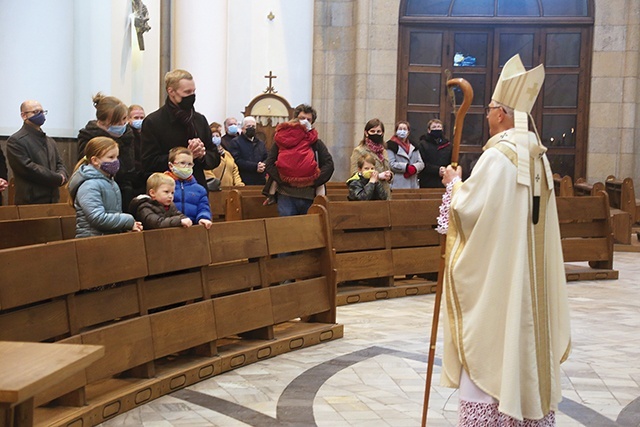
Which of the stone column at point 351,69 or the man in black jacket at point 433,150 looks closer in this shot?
the man in black jacket at point 433,150

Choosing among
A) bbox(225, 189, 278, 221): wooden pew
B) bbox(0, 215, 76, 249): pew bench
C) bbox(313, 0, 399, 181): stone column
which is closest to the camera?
bbox(0, 215, 76, 249): pew bench

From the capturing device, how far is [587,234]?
10.5 meters

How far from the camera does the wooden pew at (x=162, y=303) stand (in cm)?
440

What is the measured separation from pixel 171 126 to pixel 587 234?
19.2 feet

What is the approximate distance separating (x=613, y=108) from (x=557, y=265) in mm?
12557

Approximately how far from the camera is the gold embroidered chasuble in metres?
4.19

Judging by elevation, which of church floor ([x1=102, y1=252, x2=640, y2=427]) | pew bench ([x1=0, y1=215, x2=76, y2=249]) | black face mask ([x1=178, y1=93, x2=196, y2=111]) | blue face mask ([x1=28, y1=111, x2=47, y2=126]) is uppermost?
black face mask ([x1=178, y1=93, x2=196, y2=111])

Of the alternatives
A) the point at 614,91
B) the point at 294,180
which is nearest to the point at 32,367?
the point at 294,180

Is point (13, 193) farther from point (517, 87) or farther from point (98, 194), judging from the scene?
point (517, 87)

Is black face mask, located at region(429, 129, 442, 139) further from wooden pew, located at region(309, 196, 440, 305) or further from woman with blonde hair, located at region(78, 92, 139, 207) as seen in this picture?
woman with blonde hair, located at region(78, 92, 139, 207)

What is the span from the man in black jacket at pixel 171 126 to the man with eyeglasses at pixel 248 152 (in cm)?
518

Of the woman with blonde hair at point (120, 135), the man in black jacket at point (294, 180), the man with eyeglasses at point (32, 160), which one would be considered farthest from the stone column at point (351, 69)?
the woman with blonde hair at point (120, 135)

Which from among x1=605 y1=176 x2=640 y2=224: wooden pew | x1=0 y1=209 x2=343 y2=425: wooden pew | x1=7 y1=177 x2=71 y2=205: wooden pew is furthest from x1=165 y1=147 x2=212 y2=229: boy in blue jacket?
x1=605 y1=176 x2=640 y2=224: wooden pew

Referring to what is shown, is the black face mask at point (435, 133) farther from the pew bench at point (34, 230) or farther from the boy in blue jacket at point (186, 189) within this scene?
the pew bench at point (34, 230)
